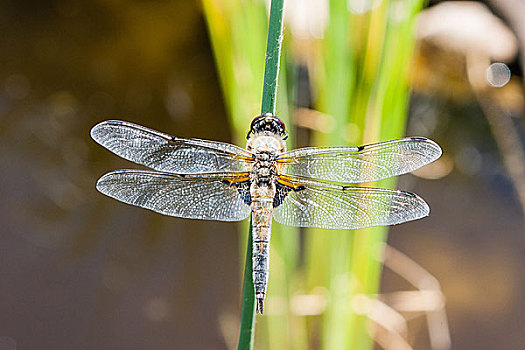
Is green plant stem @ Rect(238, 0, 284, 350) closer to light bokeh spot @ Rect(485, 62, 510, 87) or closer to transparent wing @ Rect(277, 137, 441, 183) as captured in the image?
transparent wing @ Rect(277, 137, 441, 183)

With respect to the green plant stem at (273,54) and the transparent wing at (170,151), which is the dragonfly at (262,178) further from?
the green plant stem at (273,54)

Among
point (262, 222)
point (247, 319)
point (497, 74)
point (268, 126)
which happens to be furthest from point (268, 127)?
point (497, 74)

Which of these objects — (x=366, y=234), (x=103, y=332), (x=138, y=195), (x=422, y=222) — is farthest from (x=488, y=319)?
(x=138, y=195)

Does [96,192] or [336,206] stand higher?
[96,192]

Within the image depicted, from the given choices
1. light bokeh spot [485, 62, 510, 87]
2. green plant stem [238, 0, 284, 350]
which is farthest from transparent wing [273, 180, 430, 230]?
light bokeh spot [485, 62, 510, 87]

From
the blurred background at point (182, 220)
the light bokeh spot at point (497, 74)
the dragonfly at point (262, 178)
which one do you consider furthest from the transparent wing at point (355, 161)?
the light bokeh spot at point (497, 74)

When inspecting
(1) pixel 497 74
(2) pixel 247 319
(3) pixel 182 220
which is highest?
(1) pixel 497 74

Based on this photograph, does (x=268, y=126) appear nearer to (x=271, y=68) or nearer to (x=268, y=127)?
(x=268, y=127)
